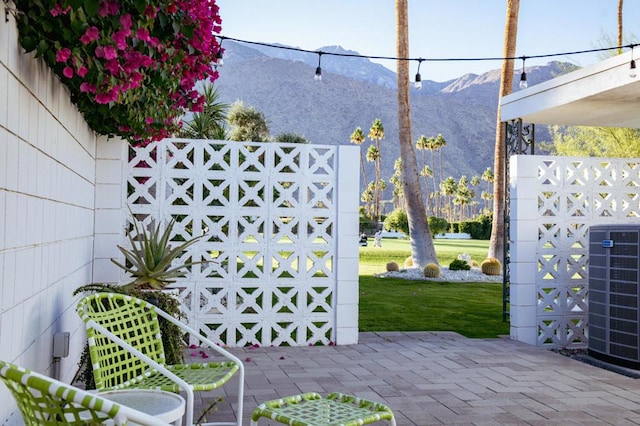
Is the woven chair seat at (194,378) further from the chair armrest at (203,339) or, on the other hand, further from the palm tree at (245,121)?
the palm tree at (245,121)

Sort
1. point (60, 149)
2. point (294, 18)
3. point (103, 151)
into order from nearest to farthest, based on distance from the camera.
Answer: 1. point (60, 149)
2. point (103, 151)
3. point (294, 18)

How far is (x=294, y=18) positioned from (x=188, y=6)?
80181mm

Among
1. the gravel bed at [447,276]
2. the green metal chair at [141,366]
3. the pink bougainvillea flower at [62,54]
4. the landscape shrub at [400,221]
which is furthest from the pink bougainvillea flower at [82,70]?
the landscape shrub at [400,221]

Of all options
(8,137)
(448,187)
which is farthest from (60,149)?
(448,187)

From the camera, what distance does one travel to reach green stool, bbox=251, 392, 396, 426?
2.51 metres

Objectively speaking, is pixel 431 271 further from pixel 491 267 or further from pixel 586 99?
pixel 586 99

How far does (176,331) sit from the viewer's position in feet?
13.8

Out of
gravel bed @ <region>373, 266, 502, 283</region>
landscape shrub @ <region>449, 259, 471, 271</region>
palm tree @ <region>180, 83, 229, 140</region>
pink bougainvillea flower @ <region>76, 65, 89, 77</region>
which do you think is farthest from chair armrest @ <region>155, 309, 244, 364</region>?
landscape shrub @ <region>449, 259, 471, 271</region>

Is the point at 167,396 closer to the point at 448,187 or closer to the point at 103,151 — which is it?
the point at 103,151

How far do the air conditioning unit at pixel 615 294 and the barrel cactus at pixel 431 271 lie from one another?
8379 mm

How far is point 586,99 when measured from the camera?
619cm

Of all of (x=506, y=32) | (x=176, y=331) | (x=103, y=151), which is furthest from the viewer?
(x=506, y=32)

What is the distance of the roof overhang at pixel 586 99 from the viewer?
5.70 m

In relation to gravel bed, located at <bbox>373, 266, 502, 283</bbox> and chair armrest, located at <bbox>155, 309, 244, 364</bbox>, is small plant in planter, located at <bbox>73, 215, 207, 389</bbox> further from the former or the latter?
gravel bed, located at <bbox>373, 266, 502, 283</bbox>
